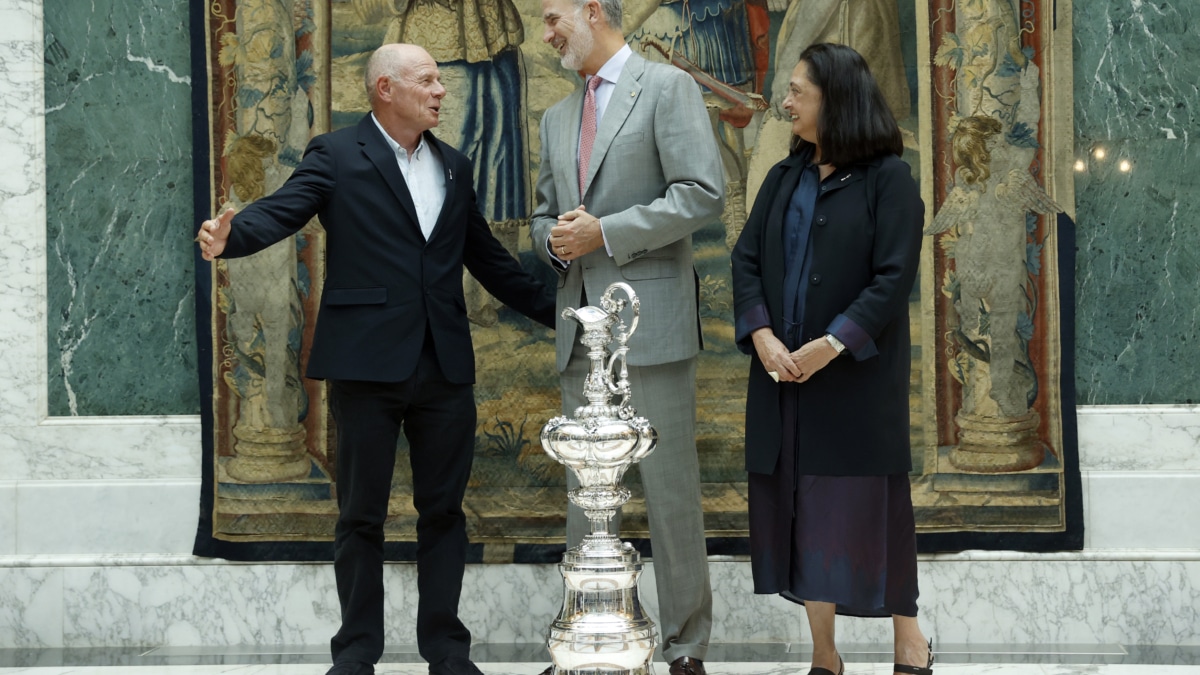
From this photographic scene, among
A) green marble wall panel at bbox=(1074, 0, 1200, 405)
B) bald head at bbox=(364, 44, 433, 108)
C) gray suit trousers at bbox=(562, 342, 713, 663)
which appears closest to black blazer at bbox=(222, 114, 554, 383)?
bald head at bbox=(364, 44, 433, 108)

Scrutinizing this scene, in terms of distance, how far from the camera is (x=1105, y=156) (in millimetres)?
4828

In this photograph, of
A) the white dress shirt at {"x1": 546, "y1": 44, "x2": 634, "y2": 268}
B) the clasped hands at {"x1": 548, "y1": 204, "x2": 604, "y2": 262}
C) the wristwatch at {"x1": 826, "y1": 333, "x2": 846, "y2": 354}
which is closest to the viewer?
the wristwatch at {"x1": 826, "y1": 333, "x2": 846, "y2": 354}

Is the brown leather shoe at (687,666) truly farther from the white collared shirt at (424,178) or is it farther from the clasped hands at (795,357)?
the white collared shirt at (424,178)

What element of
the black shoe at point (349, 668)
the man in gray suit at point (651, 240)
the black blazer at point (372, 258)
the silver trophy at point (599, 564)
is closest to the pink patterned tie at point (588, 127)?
the man in gray suit at point (651, 240)

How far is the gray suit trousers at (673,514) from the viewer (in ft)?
13.5

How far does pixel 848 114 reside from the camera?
3.87m

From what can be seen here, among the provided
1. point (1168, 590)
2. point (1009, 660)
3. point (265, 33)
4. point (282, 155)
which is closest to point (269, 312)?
point (282, 155)

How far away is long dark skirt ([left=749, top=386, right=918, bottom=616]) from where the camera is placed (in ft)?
12.2

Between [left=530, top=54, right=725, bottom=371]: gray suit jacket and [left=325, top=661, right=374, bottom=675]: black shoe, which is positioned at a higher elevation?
[left=530, top=54, right=725, bottom=371]: gray suit jacket

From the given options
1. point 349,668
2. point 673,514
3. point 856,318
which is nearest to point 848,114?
point 856,318

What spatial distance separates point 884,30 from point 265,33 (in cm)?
234

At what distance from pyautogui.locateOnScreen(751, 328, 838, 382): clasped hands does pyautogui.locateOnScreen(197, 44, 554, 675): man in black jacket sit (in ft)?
3.30

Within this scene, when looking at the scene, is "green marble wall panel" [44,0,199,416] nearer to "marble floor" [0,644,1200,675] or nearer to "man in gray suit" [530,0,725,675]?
"marble floor" [0,644,1200,675]

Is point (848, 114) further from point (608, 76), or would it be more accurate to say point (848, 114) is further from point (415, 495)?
point (415, 495)
